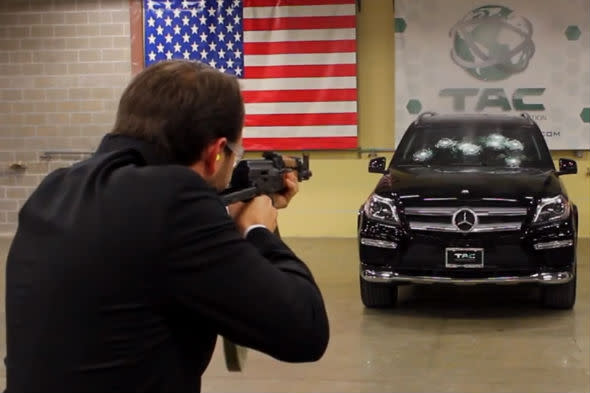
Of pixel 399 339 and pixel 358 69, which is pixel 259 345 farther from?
pixel 358 69

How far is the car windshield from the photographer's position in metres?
7.45

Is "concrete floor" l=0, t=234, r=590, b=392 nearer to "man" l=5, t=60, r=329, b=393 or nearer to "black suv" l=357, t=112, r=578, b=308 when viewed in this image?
"black suv" l=357, t=112, r=578, b=308

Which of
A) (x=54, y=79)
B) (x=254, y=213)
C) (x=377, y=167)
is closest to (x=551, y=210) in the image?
(x=377, y=167)

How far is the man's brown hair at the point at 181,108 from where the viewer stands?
61.8 inches

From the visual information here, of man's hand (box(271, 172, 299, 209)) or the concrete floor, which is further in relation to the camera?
the concrete floor

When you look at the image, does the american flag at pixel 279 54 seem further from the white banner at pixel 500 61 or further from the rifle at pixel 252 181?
the rifle at pixel 252 181

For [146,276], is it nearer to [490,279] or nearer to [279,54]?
[490,279]

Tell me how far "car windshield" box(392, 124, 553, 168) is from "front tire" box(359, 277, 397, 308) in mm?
1225

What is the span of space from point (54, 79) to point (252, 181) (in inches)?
405

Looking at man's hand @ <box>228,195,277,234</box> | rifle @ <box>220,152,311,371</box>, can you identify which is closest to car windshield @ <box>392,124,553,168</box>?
rifle @ <box>220,152,311,371</box>

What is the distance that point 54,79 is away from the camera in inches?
458

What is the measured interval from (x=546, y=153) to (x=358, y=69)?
4068 millimetres

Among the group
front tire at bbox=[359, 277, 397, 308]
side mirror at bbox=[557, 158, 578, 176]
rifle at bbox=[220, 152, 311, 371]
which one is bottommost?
front tire at bbox=[359, 277, 397, 308]

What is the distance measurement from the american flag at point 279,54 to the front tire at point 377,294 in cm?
434
